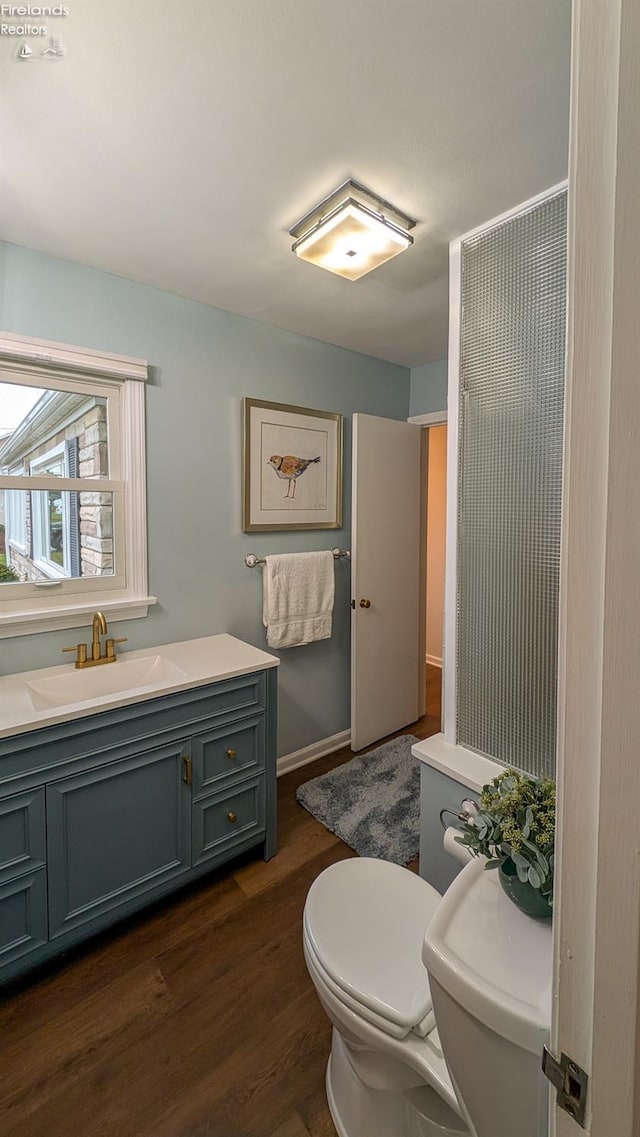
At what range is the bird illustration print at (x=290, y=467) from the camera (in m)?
2.36

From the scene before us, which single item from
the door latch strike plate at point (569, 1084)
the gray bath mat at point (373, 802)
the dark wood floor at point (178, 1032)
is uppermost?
the door latch strike plate at point (569, 1084)

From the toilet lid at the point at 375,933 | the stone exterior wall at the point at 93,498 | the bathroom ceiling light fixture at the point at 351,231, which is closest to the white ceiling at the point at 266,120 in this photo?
the bathroom ceiling light fixture at the point at 351,231

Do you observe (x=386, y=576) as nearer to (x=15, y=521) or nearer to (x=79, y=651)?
(x=79, y=651)

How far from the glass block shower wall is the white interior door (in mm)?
1189

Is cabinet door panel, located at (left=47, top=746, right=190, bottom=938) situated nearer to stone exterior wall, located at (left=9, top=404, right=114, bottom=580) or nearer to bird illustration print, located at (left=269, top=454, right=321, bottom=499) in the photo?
stone exterior wall, located at (left=9, top=404, right=114, bottom=580)

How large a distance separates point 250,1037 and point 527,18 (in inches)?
96.6

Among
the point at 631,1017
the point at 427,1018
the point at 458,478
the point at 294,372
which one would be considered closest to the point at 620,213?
the point at 631,1017

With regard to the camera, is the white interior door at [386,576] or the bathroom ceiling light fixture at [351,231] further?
the white interior door at [386,576]

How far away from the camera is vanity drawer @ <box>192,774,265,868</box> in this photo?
167cm

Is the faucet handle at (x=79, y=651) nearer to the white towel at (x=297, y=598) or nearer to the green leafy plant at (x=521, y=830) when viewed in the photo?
the white towel at (x=297, y=598)

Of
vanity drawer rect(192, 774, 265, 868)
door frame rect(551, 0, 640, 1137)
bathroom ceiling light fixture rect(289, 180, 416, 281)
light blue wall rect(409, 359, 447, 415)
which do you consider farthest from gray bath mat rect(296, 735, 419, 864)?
bathroom ceiling light fixture rect(289, 180, 416, 281)

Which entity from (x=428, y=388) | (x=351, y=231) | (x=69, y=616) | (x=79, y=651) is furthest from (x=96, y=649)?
(x=428, y=388)

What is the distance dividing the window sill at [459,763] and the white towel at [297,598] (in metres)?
1.10

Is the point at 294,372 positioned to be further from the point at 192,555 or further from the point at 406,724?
the point at 406,724
